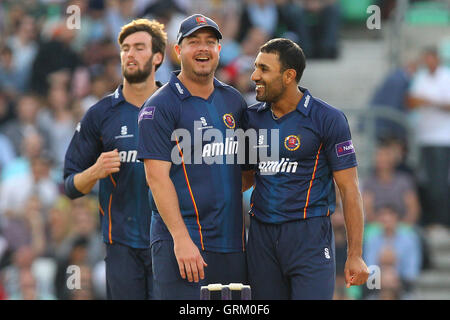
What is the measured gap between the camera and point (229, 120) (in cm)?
624

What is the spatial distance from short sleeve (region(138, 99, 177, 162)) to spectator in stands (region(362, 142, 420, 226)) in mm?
5569

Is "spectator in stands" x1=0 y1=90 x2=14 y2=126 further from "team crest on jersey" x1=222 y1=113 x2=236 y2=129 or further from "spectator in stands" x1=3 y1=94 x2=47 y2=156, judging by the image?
"team crest on jersey" x1=222 y1=113 x2=236 y2=129

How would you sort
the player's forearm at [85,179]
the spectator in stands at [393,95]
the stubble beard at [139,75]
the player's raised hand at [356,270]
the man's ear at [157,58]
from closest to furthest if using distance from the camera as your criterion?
1. the player's raised hand at [356,270]
2. the player's forearm at [85,179]
3. the stubble beard at [139,75]
4. the man's ear at [157,58]
5. the spectator in stands at [393,95]

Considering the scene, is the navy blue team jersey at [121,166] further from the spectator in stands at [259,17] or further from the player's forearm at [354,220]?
the spectator in stands at [259,17]

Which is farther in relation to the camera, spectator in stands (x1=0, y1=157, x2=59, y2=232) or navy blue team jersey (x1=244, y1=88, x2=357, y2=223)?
spectator in stands (x1=0, y1=157, x2=59, y2=232)

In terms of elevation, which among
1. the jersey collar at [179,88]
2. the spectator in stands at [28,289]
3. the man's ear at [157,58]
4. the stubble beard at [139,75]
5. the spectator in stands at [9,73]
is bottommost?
the spectator in stands at [28,289]

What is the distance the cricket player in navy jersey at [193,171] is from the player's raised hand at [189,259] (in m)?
0.02

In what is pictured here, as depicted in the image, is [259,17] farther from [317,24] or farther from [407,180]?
[407,180]

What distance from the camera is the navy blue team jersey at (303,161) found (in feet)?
20.3

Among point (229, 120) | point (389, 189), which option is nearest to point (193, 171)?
point (229, 120)

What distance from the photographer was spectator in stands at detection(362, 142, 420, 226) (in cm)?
1130

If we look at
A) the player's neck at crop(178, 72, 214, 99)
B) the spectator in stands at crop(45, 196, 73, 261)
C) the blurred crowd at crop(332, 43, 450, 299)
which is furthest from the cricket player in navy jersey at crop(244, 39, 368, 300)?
the spectator in stands at crop(45, 196, 73, 261)

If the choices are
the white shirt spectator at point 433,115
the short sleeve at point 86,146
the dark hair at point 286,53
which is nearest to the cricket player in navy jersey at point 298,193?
the dark hair at point 286,53
